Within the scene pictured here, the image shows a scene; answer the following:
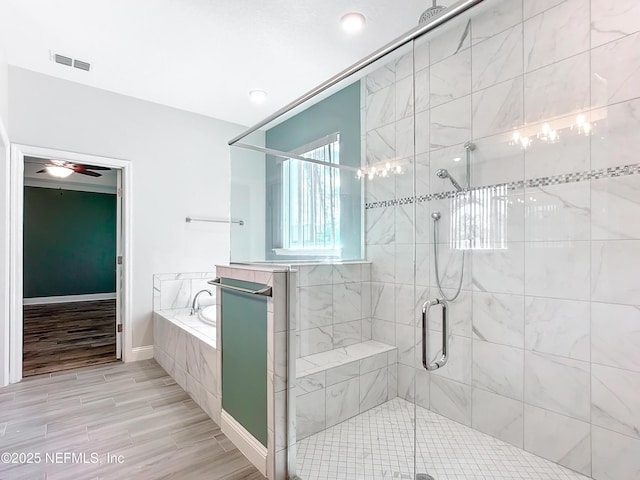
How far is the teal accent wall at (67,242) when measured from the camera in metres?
6.43

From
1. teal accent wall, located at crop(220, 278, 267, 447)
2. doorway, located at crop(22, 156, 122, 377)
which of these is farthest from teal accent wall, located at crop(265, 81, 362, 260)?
doorway, located at crop(22, 156, 122, 377)

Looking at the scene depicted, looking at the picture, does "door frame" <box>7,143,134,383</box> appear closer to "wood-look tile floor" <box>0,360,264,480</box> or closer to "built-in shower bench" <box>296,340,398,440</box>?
"wood-look tile floor" <box>0,360,264,480</box>

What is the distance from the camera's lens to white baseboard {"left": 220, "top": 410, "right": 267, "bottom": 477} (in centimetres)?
170

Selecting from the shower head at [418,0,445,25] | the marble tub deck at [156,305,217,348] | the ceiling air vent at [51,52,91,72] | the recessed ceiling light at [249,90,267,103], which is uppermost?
the ceiling air vent at [51,52,91,72]

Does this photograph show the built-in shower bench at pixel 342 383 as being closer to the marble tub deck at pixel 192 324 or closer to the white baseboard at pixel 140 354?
the marble tub deck at pixel 192 324

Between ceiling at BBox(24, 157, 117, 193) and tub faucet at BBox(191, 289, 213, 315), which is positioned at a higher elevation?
ceiling at BBox(24, 157, 117, 193)

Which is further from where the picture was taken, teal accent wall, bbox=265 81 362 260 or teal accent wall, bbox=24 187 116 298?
teal accent wall, bbox=24 187 116 298

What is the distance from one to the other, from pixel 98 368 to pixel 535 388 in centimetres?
348

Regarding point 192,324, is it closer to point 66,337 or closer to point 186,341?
point 186,341

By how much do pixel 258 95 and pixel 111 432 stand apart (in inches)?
117

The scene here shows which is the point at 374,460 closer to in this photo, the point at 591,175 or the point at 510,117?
the point at 591,175

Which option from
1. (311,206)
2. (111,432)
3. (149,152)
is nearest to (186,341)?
(111,432)

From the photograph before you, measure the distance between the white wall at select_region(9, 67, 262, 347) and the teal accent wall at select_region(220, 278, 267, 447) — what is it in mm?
1765

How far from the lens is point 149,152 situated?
11.4 ft
